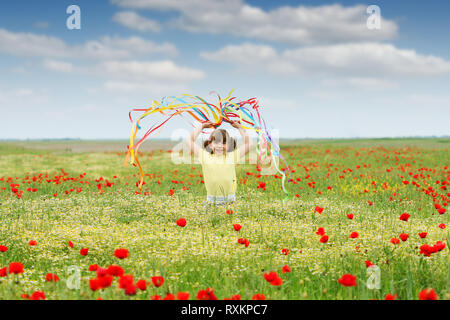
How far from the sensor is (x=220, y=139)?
7.40 meters

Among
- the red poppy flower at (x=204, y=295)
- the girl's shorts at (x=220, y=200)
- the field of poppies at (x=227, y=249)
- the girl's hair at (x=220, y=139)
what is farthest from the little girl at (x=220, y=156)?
the red poppy flower at (x=204, y=295)

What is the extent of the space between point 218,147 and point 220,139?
0.57 ft

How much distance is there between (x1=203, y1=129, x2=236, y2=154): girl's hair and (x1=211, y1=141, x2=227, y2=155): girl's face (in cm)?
5

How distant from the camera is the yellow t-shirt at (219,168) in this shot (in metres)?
7.34

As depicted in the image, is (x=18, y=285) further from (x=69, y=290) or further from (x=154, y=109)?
(x=154, y=109)

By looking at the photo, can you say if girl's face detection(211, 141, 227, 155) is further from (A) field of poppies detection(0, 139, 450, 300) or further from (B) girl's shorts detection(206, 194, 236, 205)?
(A) field of poppies detection(0, 139, 450, 300)

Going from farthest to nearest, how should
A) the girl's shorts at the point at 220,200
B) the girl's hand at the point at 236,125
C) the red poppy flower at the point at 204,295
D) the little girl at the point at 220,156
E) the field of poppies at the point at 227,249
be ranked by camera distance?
1. the girl's shorts at the point at 220,200
2. the little girl at the point at 220,156
3. the girl's hand at the point at 236,125
4. the field of poppies at the point at 227,249
5. the red poppy flower at the point at 204,295

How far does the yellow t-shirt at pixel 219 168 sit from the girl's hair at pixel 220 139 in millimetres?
108

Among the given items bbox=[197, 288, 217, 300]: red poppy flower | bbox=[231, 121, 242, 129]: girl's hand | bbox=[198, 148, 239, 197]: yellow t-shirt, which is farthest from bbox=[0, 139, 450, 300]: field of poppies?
bbox=[231, 121, 242, 129]: girl's hand

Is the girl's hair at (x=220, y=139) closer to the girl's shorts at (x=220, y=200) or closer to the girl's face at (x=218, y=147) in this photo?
the girl's face at (x=218, y=147)

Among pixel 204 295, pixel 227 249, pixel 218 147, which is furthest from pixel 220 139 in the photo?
pixel 204 295

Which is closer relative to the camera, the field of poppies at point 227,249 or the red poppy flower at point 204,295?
the red poppy flower at point 204,295

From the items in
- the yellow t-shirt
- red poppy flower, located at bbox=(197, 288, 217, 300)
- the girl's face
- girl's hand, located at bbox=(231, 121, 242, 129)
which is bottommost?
red poppy flower, located at bbox=(197, 288, 217, 300)

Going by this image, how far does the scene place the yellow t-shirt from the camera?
7.34 meters
